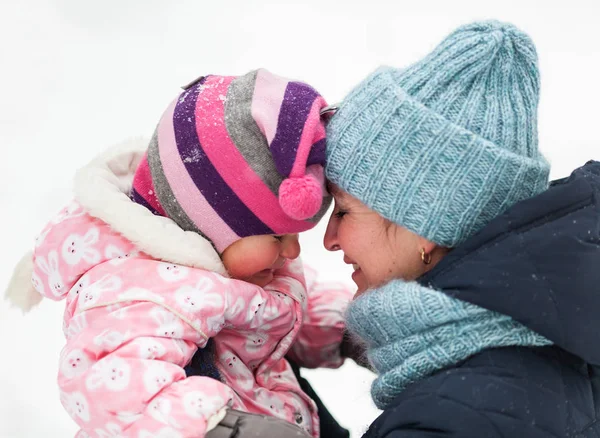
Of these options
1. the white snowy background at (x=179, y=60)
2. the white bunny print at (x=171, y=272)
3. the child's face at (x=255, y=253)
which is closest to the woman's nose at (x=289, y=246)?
the child's face at (x=255, y=253)

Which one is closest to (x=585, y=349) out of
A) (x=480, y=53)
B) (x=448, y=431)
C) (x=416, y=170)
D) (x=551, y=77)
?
(x=448, y=431)

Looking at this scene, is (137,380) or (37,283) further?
(37,283)

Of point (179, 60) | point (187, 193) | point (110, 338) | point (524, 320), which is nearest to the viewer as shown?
point (524, 320)

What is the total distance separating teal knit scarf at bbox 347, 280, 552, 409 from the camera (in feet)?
3.61

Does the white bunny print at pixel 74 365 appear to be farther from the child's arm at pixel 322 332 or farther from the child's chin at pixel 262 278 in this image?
the child's arm at pixel 322 332

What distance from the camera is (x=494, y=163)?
44.5 inches

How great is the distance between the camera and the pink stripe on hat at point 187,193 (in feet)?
4.14

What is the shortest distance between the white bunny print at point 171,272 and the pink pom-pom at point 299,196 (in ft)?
0.71

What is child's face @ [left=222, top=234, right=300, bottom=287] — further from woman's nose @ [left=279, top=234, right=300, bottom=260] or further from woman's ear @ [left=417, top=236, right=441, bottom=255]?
Result: woman's ear @ [left=417, top=236, right=441, bottom=255]

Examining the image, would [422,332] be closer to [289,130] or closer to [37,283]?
[289,130]

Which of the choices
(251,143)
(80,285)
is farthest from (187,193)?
(80,285)

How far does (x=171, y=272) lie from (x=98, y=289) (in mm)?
126

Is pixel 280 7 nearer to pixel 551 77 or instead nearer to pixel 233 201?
pixel 551 77

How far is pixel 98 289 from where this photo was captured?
4.04 feet
